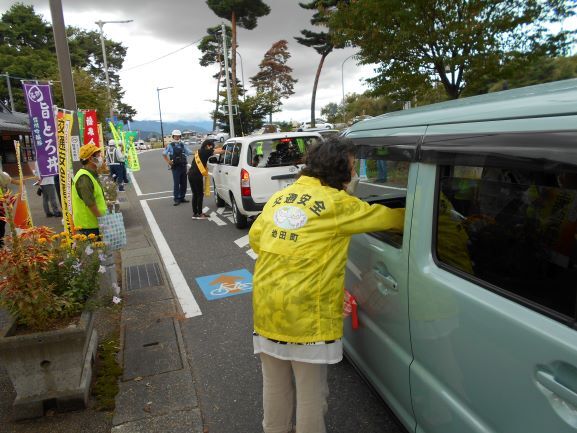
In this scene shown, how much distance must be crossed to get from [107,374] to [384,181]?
8.44ft

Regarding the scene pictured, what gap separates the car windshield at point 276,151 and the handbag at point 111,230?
340 centimetres

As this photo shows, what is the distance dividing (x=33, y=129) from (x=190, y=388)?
4552mm

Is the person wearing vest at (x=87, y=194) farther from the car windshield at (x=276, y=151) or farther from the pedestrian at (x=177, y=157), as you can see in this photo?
the pedestrian at (x=177, y=157)

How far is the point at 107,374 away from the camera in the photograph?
3.29 m

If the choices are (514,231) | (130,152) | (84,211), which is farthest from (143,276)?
(130,152)

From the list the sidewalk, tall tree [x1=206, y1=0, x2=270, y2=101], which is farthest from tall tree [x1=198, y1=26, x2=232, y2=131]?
the sidewalk

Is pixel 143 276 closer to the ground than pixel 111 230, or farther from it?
closer to the ground

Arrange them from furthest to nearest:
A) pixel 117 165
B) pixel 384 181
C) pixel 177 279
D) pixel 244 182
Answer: pixel 117 165
pixel 244 182
pixel 177 279
pixel 384 181

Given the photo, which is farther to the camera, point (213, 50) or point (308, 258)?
point (213, 50)

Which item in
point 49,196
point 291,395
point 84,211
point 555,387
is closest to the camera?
point 555,387

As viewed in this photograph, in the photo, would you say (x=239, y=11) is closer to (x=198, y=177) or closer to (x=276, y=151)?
(x=198, y=177)

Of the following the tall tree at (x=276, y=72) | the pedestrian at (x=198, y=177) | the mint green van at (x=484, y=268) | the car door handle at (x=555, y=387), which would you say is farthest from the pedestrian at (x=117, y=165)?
the tall tree at (x=276, y=72)

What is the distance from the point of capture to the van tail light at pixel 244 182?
7.54 m

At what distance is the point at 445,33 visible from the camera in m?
Result: 9.34
